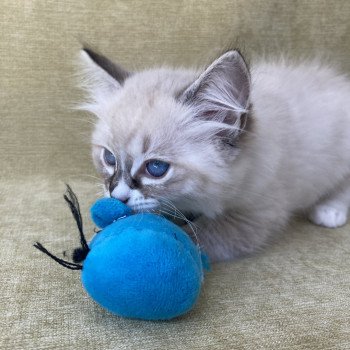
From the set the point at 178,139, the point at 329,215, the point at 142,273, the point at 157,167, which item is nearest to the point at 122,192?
the point at 157,167

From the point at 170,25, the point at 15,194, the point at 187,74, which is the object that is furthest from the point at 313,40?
the point at 15,194

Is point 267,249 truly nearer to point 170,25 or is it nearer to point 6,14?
point 170,25

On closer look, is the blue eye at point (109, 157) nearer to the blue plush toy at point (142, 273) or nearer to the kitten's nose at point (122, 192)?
the kitten's nose at point (122, 192)

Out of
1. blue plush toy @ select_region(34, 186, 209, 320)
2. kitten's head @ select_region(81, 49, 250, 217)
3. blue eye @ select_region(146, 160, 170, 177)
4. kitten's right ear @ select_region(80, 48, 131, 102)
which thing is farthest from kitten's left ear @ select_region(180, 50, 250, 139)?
blue plush toy @ select_region(34, 186, 209, 320)

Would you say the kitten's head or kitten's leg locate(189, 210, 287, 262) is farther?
kitten's leg locate(189, 210, 287, 262)

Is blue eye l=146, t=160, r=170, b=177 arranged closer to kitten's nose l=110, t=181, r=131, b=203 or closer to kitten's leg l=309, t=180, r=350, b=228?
kitten's nose l=110, t=181, r=131, b=203
